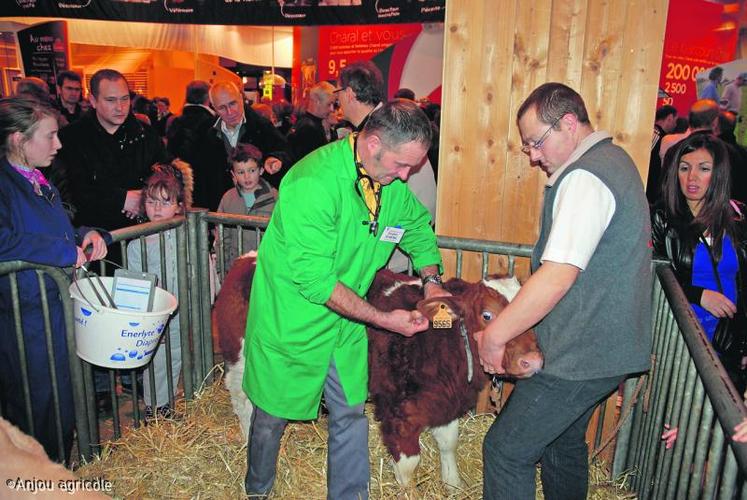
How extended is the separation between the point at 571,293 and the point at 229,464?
96.5 inches

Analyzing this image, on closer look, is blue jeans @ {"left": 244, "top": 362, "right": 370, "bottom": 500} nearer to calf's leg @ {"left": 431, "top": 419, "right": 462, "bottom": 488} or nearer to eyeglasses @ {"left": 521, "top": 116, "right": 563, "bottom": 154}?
calf's leg @ {"left": 431, "top": 419, "right": 462, "bottom": 488}

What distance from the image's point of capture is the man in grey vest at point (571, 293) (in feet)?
7.64

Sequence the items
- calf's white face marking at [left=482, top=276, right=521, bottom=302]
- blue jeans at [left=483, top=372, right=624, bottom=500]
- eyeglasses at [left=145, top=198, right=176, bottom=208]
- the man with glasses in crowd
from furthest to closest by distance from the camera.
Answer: the man with glasses in crowd
eyeglasses at [left=145, top=198, right=176, bottom=208]
calf's white face marking at [left=482, top=276, right=521, bottom=302]
blue jeans at [left=483, top=372, right=624, bottom=500]

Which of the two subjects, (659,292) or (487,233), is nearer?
(659,292)

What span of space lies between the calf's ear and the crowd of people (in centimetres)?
11

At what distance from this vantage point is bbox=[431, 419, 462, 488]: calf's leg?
11.8ft

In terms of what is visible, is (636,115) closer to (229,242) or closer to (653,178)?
(229,242)

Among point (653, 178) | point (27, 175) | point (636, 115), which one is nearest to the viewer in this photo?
point (27, 175)

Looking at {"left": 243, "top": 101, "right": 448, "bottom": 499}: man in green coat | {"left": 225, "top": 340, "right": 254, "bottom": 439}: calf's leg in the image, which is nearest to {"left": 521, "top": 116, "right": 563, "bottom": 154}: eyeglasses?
{"left": 243, "top": 101, "right": 448, "bottom": 499}: man in green coat

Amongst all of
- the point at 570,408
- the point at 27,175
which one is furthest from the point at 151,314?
the point at 570,408

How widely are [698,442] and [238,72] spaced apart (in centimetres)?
1580

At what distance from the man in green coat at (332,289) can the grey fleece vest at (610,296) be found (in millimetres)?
674

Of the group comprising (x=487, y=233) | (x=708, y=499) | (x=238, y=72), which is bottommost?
(x=708, y=499)

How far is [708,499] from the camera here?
6.53 ft
